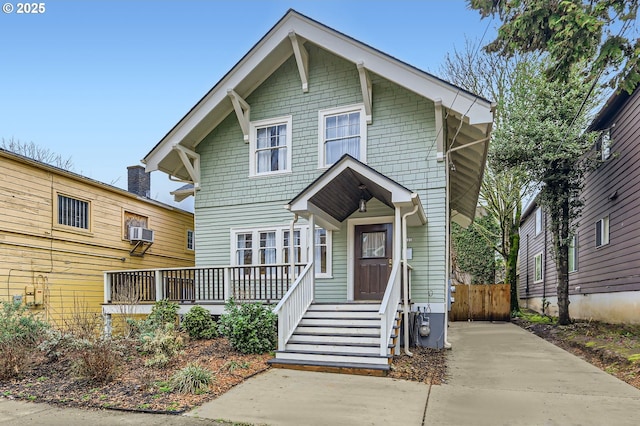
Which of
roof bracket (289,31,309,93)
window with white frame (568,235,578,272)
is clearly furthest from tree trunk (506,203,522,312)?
roof bracket (289,31,309,93)

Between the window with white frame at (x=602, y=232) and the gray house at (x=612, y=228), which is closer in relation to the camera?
the gray house at (x=612, y=228)

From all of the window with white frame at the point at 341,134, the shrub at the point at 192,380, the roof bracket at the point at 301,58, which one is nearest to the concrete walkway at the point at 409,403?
the shrub at the point at 192,380

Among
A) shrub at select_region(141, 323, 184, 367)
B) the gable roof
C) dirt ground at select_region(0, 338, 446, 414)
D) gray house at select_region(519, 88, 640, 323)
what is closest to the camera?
dirt ground at select_region(0, 338, 446, 414)

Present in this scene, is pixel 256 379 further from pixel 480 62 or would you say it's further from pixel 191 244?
pixel 480 62

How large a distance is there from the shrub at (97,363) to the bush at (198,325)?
2915 millimetres

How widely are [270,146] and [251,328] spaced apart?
17.1ft

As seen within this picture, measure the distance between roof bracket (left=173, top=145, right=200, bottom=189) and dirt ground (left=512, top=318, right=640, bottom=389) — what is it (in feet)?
34.0

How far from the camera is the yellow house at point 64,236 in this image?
11.4 meters

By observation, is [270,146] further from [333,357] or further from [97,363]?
[97,363]

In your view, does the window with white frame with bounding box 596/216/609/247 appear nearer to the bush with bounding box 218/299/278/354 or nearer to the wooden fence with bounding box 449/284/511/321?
the wooden fence with bounding box 449/284/511/321

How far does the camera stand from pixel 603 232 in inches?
505

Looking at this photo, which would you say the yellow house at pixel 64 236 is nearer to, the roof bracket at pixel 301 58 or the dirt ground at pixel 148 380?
the dirt ground at pixel 148 380

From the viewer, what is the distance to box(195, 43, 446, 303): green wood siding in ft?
32.3

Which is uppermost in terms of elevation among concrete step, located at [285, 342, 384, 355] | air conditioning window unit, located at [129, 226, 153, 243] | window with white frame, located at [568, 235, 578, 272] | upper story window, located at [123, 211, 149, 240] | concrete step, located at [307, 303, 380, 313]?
upper story window, located at [123, 211, 149, 240]
